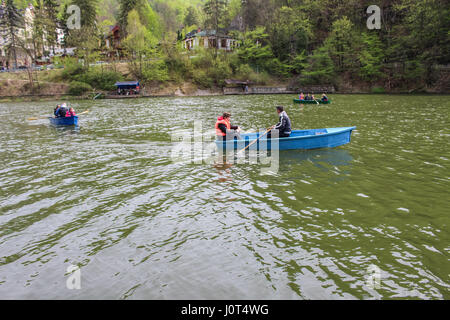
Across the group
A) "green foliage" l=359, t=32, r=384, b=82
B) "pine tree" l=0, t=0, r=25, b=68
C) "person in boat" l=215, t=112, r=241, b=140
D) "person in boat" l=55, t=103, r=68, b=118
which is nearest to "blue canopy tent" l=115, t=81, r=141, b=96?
"pine tree" l=0, t=0, r=25, b=68

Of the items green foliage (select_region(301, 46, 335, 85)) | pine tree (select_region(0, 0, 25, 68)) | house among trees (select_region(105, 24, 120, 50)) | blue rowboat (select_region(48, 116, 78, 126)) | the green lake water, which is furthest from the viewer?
house among trees (select_region(105, 24, 120, 50))

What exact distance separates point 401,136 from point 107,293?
54.1ft

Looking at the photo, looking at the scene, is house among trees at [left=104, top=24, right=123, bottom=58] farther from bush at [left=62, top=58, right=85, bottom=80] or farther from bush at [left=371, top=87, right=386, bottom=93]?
bush at [left=371, top=87, right=386, bottom=93]

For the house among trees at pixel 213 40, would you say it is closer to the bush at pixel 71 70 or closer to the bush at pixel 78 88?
the bush at pixel 71 70

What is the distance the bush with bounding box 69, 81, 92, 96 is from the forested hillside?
10.7m

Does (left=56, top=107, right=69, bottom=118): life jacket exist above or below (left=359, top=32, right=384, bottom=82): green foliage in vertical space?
below

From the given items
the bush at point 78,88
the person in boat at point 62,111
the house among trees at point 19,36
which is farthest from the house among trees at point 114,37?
the person in boat at point 62,111

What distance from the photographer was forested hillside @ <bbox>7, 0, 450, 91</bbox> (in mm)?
50906

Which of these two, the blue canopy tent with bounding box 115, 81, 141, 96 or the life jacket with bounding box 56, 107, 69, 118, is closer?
the life jacket with bounding box 56, 107, 69, 118

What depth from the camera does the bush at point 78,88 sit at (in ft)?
191

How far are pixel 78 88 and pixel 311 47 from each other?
52.9m

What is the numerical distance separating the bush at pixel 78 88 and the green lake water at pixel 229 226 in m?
50.0

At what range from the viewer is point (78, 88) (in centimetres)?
5844

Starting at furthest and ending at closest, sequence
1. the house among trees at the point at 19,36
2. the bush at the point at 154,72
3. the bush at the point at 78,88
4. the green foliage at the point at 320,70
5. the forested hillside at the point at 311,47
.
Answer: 1. the house among trees at the point at 19,36
2. the bush at the point at 154,72
3. the green foliage at the point at 320,70
4. the bush at the point at 78,88
5. the forested hillside at the point at 311,47
